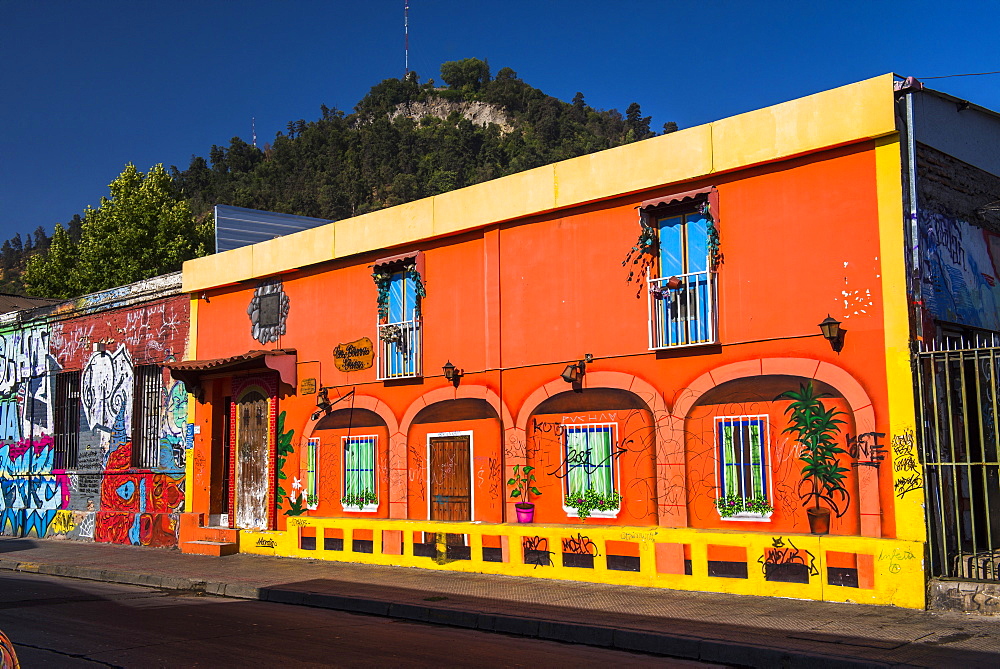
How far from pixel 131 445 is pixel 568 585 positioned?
1230 centimetres

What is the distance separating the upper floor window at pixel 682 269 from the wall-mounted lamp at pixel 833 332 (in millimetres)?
1510

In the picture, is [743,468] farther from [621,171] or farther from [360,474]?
[360,474]

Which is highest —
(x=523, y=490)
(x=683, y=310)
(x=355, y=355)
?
(x=683, y=310)

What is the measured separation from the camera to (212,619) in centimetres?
1077

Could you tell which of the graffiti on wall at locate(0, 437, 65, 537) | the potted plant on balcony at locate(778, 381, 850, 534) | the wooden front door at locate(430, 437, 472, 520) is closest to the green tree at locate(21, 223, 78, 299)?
the graffiti on wall at locate(0, 437, 65, 537)

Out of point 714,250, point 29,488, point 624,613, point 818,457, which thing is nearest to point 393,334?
point 714,250

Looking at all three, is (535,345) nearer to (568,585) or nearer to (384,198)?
(568,585)

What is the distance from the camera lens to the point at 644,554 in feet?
39.6

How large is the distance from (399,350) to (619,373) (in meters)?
4.61

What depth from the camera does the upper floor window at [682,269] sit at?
12.0 meters

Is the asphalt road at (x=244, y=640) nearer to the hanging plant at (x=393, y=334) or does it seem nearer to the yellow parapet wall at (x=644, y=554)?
the yellow parapet wall at (x=644, y=554)

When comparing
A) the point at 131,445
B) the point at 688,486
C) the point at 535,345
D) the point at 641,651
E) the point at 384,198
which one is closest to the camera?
the point at 641,651

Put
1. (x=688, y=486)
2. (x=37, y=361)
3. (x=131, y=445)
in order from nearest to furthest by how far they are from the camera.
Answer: (x=688, y=486) → (x=131, y=445) → (x=37, y=361)

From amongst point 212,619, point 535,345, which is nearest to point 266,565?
point 212,619
